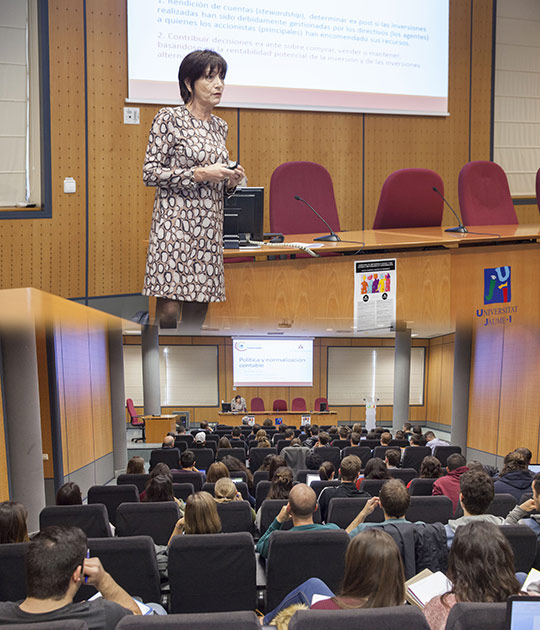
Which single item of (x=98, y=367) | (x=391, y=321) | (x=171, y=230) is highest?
(x=171, y=230)

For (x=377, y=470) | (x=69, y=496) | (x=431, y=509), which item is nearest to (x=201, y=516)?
(x=69, y=496)

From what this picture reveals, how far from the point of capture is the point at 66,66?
739 centimetres

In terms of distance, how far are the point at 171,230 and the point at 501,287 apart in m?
2.67

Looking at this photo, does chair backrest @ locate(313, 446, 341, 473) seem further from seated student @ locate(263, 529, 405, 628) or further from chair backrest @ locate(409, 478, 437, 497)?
seated student @ locate(263, 529, 405, 628)

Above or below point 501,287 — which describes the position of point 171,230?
above

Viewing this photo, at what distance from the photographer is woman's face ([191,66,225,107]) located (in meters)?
3.26

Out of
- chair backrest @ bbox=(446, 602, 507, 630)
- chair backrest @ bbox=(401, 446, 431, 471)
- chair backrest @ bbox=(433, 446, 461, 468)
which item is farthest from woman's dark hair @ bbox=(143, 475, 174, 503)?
chair backrest @ bbox=(433, 446, 461, 468)

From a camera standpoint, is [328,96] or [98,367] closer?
→ [328,96]

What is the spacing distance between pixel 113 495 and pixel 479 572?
13.1 feet

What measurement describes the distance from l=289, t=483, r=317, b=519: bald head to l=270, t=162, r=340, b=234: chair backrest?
3.23 meters

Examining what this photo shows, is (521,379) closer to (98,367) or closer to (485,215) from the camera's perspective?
(485,215)

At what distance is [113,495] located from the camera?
209 inches

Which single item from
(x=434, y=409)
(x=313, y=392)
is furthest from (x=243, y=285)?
(x=434, y=409)

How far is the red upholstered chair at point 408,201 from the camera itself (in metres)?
5.95
